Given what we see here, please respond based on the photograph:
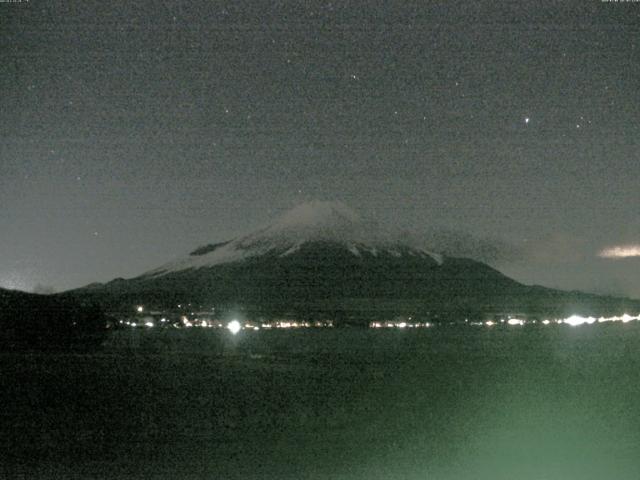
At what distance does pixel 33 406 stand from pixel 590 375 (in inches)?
628

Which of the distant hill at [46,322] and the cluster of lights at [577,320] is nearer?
the distant hill at [46,322]

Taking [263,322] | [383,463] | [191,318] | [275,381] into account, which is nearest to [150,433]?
[383,463]

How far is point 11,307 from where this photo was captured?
191 ft

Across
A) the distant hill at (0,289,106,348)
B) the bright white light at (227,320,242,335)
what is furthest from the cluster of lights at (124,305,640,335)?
the distant hill at (0,289,106,348)

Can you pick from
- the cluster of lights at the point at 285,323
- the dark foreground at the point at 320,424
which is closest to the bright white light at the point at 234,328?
the cluster of lights at the point at 285,323

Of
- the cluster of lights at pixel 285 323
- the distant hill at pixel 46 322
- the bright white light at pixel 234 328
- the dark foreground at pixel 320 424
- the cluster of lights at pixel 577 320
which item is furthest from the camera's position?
the cluster of lights at pixel 577 320

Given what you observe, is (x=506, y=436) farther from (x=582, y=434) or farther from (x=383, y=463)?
(x=383, y=463)

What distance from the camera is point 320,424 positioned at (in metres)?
15.7

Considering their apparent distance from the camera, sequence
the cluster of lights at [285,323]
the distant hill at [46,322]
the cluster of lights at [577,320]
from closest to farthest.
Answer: the distant hill at [46,322], the cluster of lights at [285,323], the cluster of lights at [577,320]

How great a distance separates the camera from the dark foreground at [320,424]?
1145 cm

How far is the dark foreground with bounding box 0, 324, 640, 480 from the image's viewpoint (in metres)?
11.4

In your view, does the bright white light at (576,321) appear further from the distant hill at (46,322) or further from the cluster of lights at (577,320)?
the distant hill at (46,322)

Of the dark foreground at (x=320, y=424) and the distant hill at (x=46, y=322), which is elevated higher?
the distant hill at (x=46, y=322)

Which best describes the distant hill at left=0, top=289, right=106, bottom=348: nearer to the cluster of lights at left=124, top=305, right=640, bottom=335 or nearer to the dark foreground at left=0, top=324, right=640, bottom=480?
the dark foreground at left=0, top=324, right=640, bottom=480
